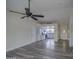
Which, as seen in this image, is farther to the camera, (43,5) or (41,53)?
(41,53)

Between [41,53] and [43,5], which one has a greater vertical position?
[43,5]

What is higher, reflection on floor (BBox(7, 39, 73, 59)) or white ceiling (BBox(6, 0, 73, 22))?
white ceiling (BBox(6, 0, 73, 22))

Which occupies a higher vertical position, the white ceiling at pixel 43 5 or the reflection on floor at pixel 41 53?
the white ceiling at pixel 43 5
